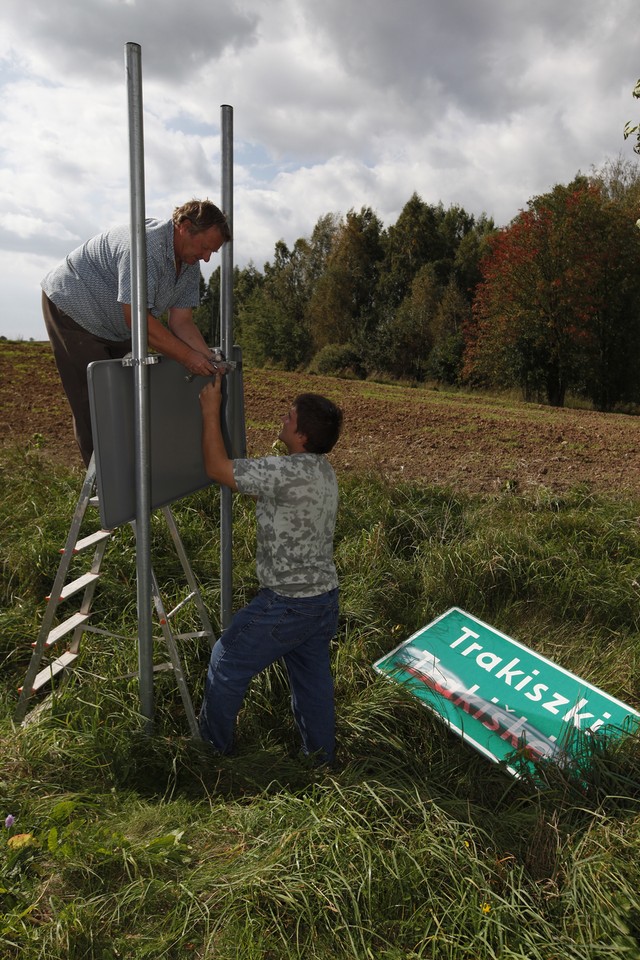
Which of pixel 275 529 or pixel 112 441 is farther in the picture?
pixel 275 529

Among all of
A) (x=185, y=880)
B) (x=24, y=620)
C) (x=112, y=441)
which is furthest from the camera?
(x=24, y=620)

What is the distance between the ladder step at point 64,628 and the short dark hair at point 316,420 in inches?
53.0

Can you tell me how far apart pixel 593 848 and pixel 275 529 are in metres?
1.55

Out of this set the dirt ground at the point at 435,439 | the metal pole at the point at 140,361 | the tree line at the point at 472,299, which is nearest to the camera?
the metal pole at the point at 140,361

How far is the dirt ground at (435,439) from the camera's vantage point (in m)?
6.03

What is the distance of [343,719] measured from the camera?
3.26m

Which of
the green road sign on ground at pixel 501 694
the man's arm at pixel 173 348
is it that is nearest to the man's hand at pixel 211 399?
the man's arm at pixel 173 348

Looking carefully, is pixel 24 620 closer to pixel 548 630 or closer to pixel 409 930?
pixel 409 930

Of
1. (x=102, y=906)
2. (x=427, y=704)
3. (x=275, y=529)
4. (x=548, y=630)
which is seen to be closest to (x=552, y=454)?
(x=548, y=630)

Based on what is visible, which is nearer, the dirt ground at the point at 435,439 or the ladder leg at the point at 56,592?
the ladder leg at the point at 56,592

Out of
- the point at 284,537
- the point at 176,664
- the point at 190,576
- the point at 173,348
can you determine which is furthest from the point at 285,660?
the point at 173,348

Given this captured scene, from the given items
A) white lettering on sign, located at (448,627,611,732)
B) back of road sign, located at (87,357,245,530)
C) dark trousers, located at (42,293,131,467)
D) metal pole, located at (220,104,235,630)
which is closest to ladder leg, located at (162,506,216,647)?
metal pole, located at (220,104,235,630)

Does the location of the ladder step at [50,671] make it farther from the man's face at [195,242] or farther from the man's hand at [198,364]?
the man's face at [195,242]

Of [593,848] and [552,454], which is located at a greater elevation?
[552,454]
